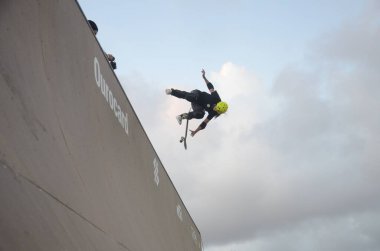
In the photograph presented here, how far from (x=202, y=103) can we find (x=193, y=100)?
0.25 meters

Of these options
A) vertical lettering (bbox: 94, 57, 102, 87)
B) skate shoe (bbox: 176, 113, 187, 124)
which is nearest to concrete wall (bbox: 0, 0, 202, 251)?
vertical lettering (bbox: 94, 57, 102, 87)

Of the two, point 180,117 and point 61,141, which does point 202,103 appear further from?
point 61,141

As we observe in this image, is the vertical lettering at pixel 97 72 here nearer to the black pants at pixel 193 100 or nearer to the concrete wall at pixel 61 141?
the concrete wall at pixel 61 141

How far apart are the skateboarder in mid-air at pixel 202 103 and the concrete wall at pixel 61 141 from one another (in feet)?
15.4

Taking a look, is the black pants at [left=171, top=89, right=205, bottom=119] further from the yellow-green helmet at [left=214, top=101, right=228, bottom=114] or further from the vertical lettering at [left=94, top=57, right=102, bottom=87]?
the vertical lettering at [left=94, top=57, right=102, bottom=87]

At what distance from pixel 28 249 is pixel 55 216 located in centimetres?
46

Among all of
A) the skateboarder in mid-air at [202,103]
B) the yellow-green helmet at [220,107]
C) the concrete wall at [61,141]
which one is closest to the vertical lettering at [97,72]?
the concrete wall at [61,141]

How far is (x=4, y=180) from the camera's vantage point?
2.19 metres

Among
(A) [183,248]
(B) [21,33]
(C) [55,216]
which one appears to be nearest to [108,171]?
(C) [55,216]

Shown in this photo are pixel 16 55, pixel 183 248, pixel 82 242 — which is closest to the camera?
pixel 16 55

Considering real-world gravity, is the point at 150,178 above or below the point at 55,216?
above

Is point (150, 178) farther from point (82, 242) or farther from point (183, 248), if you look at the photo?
point (82, 242)

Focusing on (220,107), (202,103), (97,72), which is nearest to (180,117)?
(202,103)

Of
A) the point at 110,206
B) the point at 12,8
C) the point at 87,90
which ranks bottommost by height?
the point at 110,206
